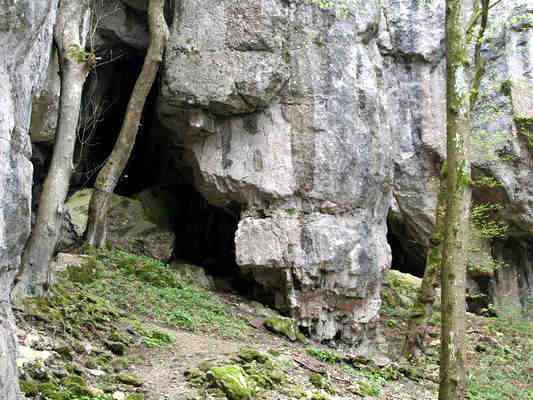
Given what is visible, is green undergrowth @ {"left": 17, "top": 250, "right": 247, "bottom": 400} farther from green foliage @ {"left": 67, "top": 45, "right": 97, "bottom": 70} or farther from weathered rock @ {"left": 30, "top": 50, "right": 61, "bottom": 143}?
green foliage @ {"left": 67, "top": 45, "right": 97, "bottom": 70}

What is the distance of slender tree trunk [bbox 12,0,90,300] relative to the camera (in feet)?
26.9

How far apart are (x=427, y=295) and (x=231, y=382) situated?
19.6ft

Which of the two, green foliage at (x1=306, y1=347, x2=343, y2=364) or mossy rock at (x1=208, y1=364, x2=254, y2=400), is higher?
mossy rock at (x1=208, y1=364, x2=254, y2=400)

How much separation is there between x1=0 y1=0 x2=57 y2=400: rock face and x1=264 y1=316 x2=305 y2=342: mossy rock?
7367 millimetres

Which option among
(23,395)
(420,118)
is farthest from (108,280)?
(420,118)

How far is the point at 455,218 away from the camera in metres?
6.48

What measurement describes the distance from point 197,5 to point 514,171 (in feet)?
35.4

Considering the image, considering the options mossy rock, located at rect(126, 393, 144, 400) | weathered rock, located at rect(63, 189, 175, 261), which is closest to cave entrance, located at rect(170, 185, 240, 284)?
weathered rock, located at rect(63, 189, 175, 261)

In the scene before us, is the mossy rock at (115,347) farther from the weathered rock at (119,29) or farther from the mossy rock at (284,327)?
the weathered rock at (119,29)

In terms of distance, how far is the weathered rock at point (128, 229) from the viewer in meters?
13.7

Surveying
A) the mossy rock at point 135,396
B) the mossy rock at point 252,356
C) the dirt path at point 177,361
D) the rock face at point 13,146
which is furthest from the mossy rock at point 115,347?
the rock face at point 13,146

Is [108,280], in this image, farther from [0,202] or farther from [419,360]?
[0,202]

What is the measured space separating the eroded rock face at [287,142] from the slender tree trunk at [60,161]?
3077 mm

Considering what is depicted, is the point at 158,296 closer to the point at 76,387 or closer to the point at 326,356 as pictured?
the point at 326,356
